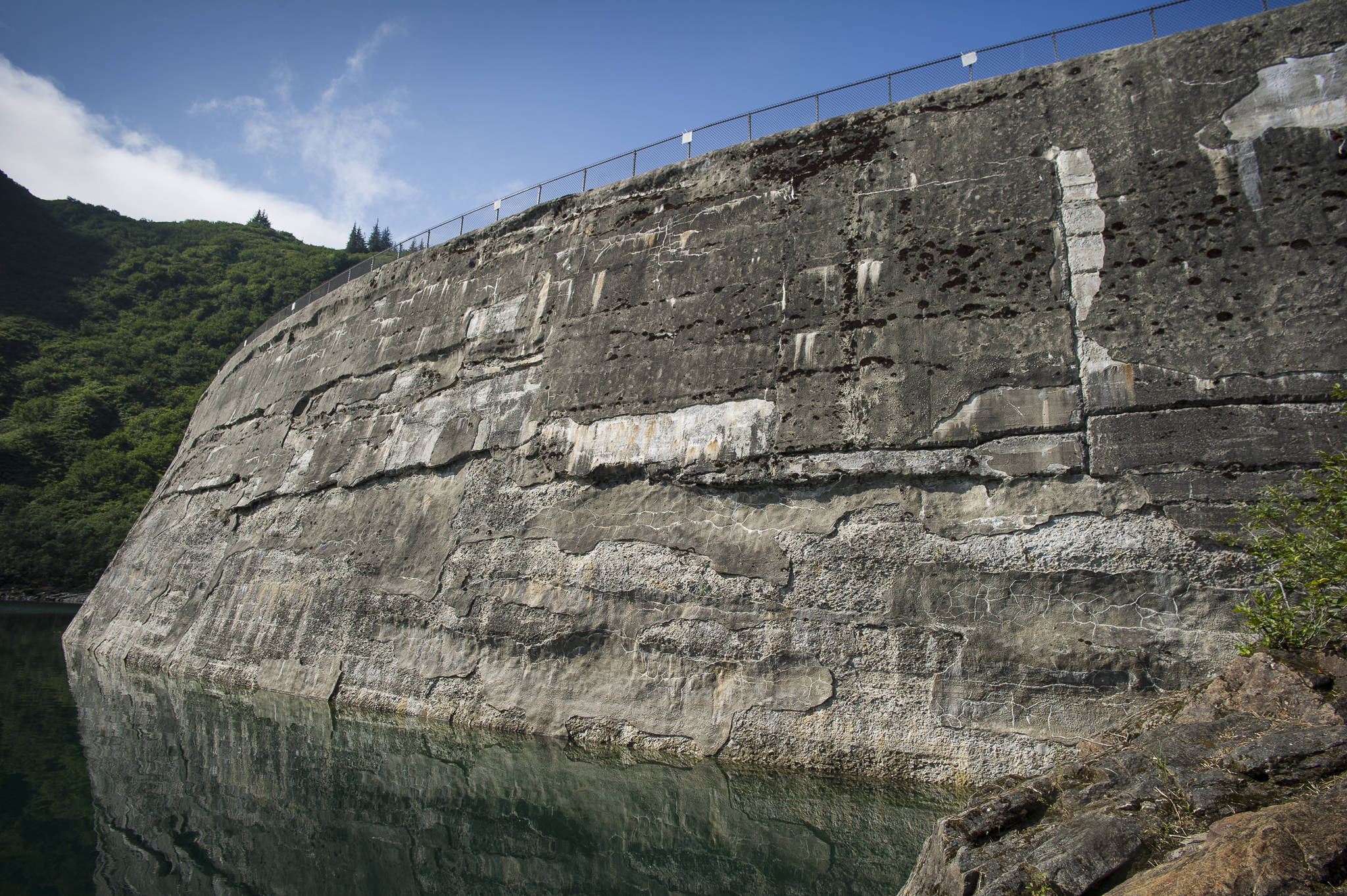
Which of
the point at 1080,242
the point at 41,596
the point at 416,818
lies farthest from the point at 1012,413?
the point at 41,596

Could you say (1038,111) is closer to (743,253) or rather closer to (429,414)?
(743,253)

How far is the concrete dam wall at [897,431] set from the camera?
216 inches

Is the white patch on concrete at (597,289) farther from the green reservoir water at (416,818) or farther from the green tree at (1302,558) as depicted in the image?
the green tree at (1302,558)

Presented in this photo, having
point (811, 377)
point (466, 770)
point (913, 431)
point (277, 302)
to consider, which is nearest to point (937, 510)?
point (913, 431)

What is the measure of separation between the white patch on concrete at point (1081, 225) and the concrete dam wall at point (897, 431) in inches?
1.1

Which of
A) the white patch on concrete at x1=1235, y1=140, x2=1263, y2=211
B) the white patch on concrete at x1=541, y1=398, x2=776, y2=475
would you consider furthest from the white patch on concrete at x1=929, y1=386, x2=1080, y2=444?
the white patch on concrete at x1=1235, y1=140, x2=1263, y2=211

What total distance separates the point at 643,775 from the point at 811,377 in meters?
3.97

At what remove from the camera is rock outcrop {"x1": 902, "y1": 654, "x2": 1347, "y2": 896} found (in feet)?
7.53

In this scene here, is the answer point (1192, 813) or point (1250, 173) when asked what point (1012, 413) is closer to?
point (1250, 173)

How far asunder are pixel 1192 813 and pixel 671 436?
546 cm

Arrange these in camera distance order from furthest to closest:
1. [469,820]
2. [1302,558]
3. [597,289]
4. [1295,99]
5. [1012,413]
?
[597,289] → [1012,413] → [1295,99] → [469,820] → [1302,558]

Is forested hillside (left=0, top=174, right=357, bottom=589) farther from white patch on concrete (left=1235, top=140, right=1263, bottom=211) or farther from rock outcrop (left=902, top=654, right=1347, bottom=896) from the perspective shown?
white patch on concrete (left=1235, top=140, right=1263, bottom=211)

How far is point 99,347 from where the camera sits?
43281 mm

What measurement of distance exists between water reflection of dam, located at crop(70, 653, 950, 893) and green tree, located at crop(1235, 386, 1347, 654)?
8.09ft
